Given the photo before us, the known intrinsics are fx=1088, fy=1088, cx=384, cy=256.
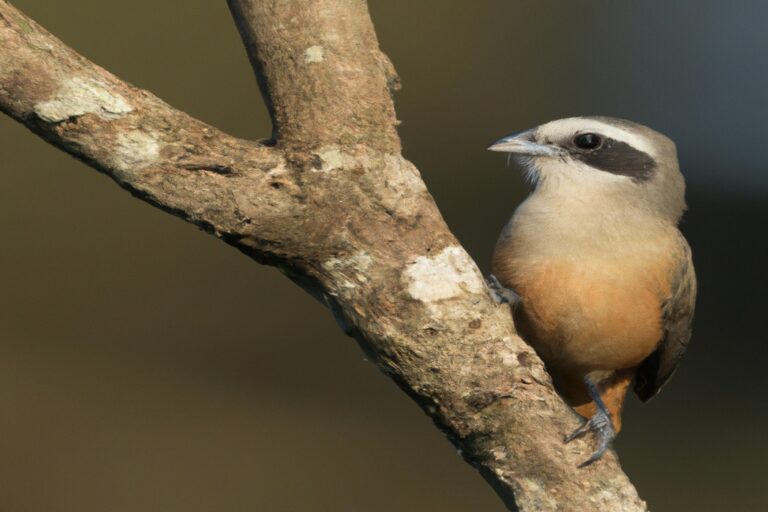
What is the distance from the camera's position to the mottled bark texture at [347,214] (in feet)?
7.88

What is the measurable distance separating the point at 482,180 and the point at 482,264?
520 mm

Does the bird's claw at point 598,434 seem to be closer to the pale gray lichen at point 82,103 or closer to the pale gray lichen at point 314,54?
the pale gray lichen at point 314,54

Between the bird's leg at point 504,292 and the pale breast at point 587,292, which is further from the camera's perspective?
the pale breast at point 587,292

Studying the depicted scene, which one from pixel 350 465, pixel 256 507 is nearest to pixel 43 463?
pixel 256 507

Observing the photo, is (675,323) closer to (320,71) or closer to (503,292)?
(503,292)

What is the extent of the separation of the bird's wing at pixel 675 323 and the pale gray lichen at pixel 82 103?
1.86m

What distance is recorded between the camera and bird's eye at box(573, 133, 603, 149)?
3.59 m

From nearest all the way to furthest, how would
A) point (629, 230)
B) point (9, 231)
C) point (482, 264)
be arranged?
1. point (629, 230)
2. point (9, 231)
3. point (482, 264)

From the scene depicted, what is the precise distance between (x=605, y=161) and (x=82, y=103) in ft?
5.94

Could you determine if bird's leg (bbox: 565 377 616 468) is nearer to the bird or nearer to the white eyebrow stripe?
the bird

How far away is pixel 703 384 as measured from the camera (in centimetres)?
754

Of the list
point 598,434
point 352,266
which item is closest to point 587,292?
point 598,434

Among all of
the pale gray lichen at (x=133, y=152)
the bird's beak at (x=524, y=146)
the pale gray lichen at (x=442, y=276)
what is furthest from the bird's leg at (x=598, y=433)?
the bird's beak at (x=524, y=146)

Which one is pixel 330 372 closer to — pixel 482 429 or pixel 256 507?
pixel 256 507
